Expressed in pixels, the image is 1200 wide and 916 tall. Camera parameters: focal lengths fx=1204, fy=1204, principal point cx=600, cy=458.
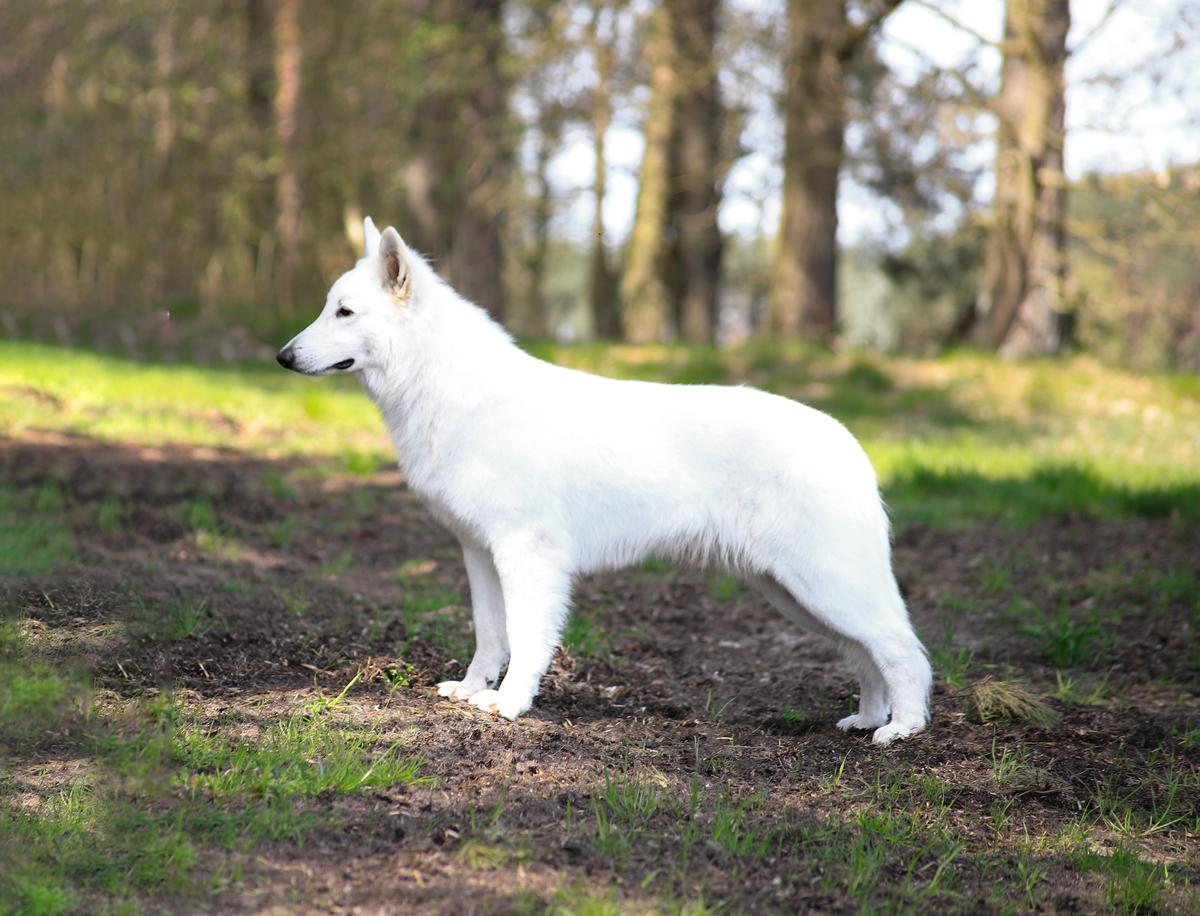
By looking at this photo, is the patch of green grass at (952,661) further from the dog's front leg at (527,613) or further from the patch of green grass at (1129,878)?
the dog's front leg at (527,613)

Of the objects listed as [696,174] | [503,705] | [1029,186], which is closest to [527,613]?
[503,705]

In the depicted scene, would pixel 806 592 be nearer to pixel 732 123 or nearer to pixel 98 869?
pixel 98 869

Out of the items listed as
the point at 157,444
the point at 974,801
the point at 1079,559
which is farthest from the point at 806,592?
the point at 157,444

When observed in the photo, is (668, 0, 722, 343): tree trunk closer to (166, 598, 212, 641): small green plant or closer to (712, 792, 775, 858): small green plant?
(166, 598, 212, 641): small green plant

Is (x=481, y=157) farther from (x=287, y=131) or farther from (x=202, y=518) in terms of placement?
(x=202, y=518)

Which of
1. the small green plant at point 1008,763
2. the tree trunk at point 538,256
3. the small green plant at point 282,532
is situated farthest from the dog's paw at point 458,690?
the tree trunk at point 538,256

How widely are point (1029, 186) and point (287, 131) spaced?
12474mm

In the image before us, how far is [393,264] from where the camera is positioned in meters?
4.72

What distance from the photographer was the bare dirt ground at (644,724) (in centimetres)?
338

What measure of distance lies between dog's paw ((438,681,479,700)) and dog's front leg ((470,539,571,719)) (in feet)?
0.87

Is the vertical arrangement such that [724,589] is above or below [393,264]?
below

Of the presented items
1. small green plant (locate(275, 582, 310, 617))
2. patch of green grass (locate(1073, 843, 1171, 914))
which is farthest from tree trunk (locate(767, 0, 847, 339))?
patch of green grass (locate(1073, 843, 1171, 914))

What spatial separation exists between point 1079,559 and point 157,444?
22.9 feet

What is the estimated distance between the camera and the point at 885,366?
14.4 m
